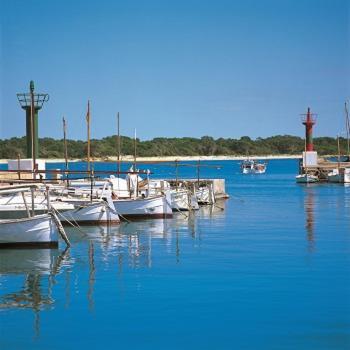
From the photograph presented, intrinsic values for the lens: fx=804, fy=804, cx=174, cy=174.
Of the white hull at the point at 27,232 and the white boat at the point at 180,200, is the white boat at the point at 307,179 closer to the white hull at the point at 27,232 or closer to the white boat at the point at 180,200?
the white boat at the point at 180,200

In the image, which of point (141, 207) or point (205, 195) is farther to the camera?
point (205, 195)

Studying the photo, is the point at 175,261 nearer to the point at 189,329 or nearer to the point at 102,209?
the point at 189,329

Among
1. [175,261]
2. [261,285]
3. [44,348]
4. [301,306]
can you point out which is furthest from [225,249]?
[44,348]

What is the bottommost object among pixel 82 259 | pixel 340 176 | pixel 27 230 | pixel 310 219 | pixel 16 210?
pixel 310 219

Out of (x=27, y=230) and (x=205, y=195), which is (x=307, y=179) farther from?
(x=27, y=230)

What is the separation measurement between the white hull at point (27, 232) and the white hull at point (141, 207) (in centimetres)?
1078

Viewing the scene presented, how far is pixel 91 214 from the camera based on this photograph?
108 feet

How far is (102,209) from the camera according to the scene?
33.1 meters

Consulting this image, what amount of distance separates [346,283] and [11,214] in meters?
13.5

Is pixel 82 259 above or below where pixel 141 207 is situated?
below

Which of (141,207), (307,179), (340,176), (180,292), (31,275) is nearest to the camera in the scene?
(180,292)

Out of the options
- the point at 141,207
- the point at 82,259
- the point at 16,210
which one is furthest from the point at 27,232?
the point at 141,207

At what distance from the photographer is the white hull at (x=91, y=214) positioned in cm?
3269

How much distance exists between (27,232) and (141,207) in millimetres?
11942
